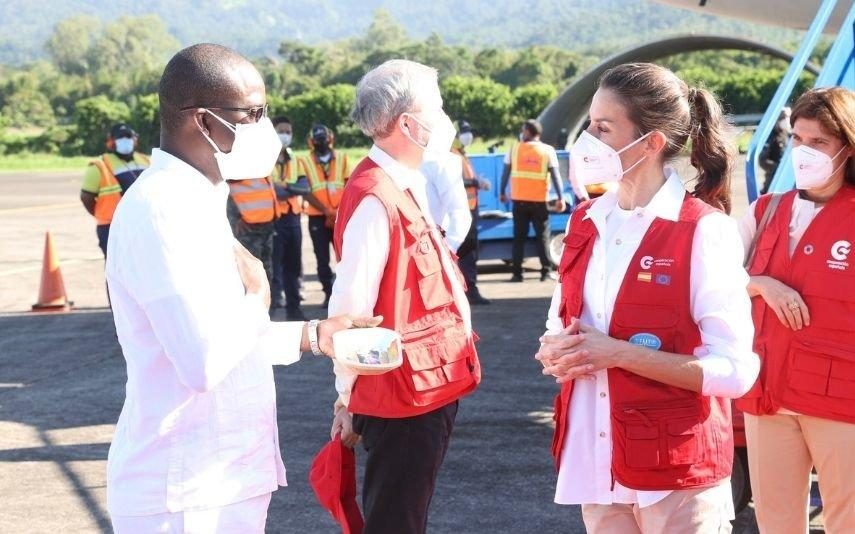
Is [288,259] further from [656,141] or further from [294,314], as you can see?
[656,141]

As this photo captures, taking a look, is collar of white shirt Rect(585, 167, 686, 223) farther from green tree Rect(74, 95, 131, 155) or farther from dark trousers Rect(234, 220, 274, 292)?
green tree Rect(74, 95, 131, 155)

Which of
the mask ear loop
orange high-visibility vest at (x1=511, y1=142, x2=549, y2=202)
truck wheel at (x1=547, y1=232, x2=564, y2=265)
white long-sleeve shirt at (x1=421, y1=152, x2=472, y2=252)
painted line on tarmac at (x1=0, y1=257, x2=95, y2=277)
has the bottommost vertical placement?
painted line on tarmac at (x1=0, y1=257, x2=95, y2=277)

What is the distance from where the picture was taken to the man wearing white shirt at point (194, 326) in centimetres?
240

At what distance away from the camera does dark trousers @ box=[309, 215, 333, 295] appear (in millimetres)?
11945

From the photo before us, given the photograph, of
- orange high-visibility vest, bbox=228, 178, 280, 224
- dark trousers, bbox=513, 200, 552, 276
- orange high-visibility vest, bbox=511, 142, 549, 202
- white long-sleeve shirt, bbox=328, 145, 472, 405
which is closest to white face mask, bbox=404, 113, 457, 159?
white long-sleeve shirt, bbox=328, 145, 472, 405

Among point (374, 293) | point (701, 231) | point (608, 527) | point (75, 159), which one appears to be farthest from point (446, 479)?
point (75, 159)

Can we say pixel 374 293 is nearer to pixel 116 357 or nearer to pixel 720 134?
pixel 720 134

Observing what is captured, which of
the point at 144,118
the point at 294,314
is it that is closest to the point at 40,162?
the point at 144,118

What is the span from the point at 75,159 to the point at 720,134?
203ft

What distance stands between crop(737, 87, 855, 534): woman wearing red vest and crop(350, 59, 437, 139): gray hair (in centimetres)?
132

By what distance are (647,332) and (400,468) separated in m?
1.12

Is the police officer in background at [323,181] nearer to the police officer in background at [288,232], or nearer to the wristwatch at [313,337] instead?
the police officer in background at [288,232]

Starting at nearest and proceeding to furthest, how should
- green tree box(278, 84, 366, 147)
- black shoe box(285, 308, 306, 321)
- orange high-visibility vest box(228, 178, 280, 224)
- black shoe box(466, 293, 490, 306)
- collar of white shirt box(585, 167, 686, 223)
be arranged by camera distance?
collar of white shirt box(585, 167, 686, 223), orange high-visibility vest box(228, 178, 280, 224), black shoe box(285, 308, 306, 321), black shoe box(466, 293, 490, 306), green tree box(278, 84, 366, 147)

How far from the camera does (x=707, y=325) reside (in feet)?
9.52
